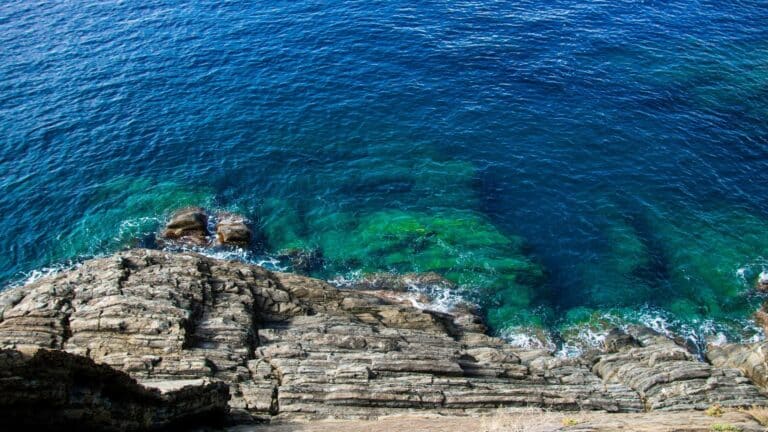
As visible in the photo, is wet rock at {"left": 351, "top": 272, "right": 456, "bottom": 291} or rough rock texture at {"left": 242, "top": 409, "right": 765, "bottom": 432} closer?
rough rock texture at {"left": 242, "top": 409, "right": 765, "bottom": 432}

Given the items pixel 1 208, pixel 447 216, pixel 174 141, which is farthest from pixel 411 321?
pixel 1 208

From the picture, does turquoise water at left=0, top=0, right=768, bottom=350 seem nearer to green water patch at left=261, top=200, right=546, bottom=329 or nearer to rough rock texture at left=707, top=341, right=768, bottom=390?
green water patch at left=261, top=200, right=546, bottom=329

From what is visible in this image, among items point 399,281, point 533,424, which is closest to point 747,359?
point 533,424

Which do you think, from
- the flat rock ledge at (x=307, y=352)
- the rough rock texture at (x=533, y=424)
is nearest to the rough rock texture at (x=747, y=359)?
the flat rock ledge at (x=307, y=352)

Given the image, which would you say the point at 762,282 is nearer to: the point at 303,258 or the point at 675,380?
the point at 675,380

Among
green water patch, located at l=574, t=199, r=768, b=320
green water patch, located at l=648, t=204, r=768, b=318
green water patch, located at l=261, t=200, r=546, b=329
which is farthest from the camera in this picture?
green water patch, located at l=261, t=200, r=546, b=329

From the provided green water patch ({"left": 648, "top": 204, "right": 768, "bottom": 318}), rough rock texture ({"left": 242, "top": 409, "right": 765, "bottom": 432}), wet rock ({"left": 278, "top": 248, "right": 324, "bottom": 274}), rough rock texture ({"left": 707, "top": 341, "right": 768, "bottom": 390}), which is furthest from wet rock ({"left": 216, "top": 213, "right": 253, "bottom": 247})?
rough rock texture ({"left": 707, "top": 341, "right": 768, "bottom": 390})
